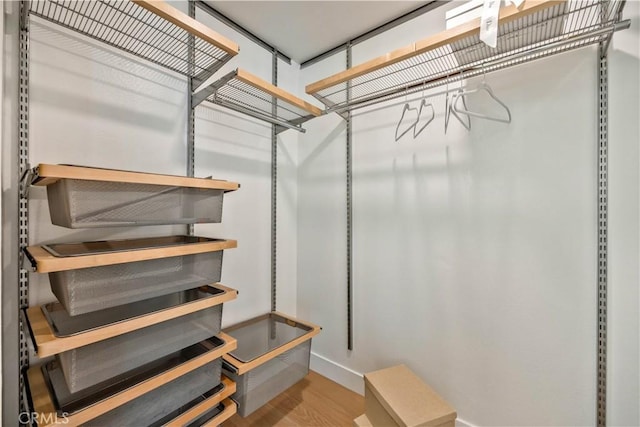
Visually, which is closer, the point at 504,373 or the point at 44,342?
the point at 44,342

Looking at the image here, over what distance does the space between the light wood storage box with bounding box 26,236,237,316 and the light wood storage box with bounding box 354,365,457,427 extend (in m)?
0.90

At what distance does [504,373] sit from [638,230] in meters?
0.76

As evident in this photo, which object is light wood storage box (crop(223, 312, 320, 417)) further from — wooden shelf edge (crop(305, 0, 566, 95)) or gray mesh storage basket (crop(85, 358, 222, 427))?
wooden shelf edge (crop(305, 0, 566, 95))

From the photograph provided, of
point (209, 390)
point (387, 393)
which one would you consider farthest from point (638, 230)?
point (209, 390)

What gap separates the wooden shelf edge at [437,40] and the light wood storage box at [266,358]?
4.22 ft

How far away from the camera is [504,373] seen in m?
1.27

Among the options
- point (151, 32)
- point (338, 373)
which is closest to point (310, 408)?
point (338, 373)

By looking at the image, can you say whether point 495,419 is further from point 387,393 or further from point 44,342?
point 44,342

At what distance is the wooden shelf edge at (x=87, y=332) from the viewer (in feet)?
2.45

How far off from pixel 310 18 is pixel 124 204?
1.38 metres

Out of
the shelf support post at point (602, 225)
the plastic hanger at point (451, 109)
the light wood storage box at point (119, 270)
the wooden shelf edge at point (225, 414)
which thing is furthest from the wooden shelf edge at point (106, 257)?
the shelf support post at point (602, 225)

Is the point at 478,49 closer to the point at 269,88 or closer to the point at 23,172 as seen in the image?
the point at 269,88

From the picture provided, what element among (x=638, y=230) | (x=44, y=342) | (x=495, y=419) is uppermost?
(x=638, y=230)

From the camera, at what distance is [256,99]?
154 centimetres
